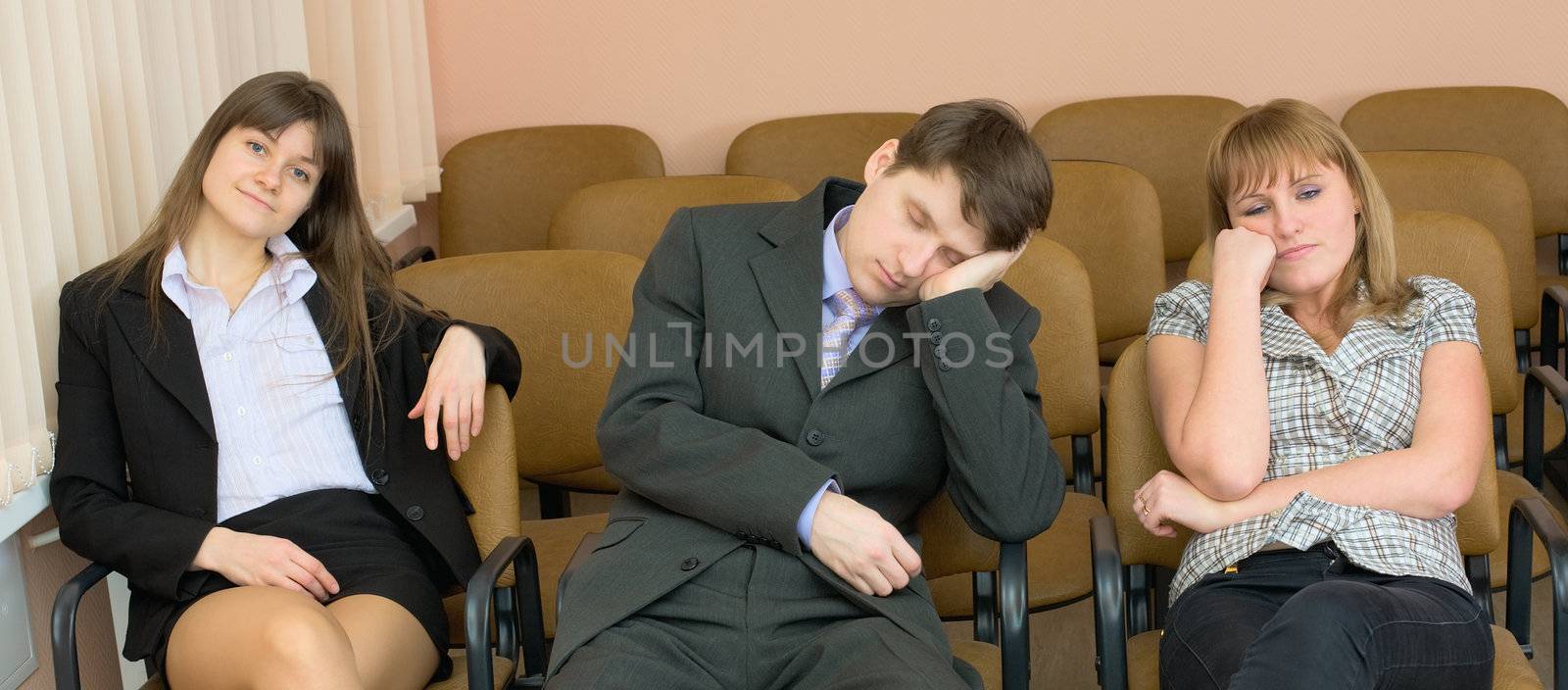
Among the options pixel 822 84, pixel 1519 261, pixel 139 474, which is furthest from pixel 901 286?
pixel 822 84

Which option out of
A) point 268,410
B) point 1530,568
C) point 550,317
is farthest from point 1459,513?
point 268,410

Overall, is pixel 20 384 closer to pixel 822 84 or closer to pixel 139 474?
pixel 139 474

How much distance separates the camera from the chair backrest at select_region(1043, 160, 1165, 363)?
119 inches

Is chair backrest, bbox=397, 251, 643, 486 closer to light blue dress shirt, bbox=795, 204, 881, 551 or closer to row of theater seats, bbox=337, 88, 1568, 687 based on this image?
row of theater seats, bbox=337, 88, 1568, 687

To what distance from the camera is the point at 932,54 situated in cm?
387

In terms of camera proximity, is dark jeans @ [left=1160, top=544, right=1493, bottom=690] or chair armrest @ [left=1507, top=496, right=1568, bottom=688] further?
chair armrest @ [left=1507, top=496, right=1568, bottom=688]

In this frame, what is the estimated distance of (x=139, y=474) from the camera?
193cm

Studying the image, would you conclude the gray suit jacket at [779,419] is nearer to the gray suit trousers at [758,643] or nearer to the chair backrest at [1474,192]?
the gray suit trousers at [758,643]

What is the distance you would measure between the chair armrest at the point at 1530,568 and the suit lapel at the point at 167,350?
1.74 meters

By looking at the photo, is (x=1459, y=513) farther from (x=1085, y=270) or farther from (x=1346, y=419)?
(x=1085, y=270)

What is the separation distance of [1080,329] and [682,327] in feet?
2.79

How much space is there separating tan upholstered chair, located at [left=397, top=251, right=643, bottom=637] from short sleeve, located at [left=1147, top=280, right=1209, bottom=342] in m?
0.87

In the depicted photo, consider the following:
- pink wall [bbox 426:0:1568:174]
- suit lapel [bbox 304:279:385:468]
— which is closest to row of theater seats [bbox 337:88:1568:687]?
pink wall [bbox 426:0:1568:174]

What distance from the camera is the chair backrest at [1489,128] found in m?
3.55
